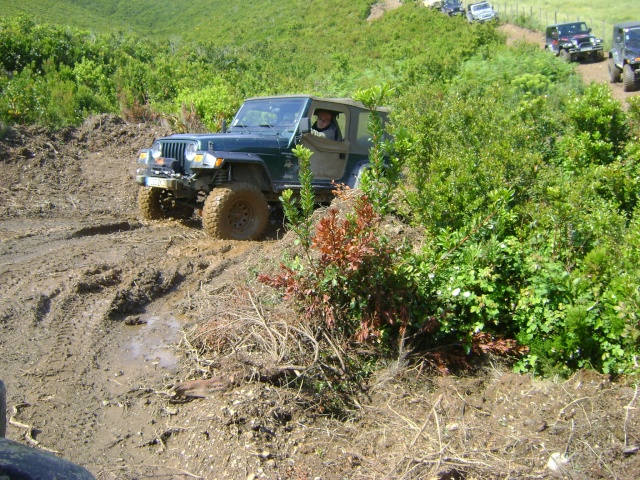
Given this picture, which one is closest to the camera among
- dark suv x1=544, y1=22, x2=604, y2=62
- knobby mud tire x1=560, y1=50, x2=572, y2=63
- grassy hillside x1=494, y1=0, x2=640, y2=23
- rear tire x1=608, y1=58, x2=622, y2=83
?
rear tire x1=608, y1=58, x2=622, y2=83

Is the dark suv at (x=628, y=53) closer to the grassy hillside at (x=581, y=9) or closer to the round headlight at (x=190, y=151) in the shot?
the round headlight at (x=190, y=151)

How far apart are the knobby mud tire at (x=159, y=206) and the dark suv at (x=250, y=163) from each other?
14 millimetres

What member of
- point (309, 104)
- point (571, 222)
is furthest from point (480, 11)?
point (571, 222)

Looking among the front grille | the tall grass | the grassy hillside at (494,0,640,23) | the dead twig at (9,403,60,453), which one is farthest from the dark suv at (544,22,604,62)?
the dead twig at (9,403,60,453)

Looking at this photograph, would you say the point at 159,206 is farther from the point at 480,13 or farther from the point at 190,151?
the point at 480,13

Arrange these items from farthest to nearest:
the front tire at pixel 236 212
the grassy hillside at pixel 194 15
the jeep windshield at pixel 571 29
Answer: the grassy hillside at pixel 194 15
the jeep windshield at pixel 571 29
the front tire at pixel 236 212

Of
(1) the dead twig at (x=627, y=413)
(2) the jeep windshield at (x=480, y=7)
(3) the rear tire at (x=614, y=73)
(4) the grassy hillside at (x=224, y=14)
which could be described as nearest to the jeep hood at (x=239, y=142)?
(1) the dead twig at (x=627, y=413)

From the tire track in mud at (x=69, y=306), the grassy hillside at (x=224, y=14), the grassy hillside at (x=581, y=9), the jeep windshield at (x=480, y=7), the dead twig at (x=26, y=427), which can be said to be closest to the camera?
the dead twig at (x=26, y=427)

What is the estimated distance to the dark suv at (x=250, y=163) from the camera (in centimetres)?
743

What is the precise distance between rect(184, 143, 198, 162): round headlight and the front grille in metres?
0.09

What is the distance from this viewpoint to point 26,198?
9.82m

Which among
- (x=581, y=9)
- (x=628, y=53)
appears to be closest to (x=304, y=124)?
(x=628, y=53)

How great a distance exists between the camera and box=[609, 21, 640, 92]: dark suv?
18781mm

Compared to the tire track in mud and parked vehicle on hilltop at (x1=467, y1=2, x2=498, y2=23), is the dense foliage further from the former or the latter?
parked vehicle on hilltop at (x1=467, y1=2, x2=498, y2=23)
